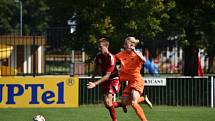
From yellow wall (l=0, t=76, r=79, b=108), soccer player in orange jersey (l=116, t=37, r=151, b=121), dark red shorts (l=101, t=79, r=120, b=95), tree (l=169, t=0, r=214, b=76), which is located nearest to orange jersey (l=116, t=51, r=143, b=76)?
soccer player in orange jersey (l=116, t=37, r=151, b=121)

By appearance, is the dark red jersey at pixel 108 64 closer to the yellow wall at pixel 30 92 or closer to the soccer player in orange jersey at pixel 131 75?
the soccer player in orange jersey at pixel 131 75

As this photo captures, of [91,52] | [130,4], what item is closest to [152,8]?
Result: [130,4]

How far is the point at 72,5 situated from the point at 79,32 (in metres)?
1.30

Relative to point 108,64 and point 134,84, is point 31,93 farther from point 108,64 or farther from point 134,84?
point 134,84

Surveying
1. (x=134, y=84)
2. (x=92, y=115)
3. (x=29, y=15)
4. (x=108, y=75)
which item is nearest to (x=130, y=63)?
(x=134, y=84)

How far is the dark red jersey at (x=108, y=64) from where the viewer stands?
1332cm

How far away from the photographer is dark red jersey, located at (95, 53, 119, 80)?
1332cm

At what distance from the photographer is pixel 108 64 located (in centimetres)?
1335

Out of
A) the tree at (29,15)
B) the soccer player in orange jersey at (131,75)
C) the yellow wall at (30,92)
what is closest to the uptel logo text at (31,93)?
the yellow wall at (30,92)

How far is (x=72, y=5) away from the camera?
22.9 m

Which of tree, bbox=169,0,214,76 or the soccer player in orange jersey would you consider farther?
tree, bbox=169,0,214,76

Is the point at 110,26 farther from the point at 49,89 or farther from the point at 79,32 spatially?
the point at 49,89

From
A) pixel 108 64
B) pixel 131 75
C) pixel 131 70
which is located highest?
pixel 108 64

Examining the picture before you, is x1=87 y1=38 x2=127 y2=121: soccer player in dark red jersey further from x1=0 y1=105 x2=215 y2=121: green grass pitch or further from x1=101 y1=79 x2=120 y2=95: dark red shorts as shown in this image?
x1=0 y1=105 x2=215 y2=121: green grass pitch
